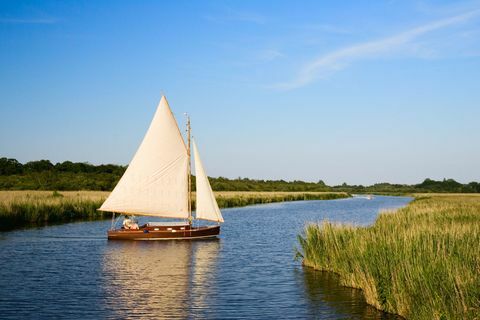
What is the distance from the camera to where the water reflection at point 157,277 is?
16391 millimetres

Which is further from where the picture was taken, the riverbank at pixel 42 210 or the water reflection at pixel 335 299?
the riverbank at pixel 42 210

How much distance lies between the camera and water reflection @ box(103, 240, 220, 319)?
53.8 ft

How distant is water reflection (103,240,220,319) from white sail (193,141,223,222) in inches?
116

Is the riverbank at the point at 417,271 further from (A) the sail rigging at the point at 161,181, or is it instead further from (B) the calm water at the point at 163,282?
(A) the sail rigging at the point at 161,181

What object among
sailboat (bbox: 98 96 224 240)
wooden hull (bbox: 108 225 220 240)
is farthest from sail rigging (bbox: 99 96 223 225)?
wooden hull (bbox: 108 225 220 240)

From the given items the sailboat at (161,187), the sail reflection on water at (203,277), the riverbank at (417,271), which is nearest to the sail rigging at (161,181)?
the sailboat at (161,187)

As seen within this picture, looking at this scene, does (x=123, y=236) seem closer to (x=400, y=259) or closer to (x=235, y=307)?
(x=235, y=307)

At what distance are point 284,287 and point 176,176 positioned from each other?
19538mm

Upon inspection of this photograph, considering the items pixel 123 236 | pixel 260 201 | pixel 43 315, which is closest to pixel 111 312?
pixel 43 315

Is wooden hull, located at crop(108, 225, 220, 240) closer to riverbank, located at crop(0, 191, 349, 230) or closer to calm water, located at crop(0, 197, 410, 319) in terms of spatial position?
calm water, located at crop(0, 197, 410, 319)

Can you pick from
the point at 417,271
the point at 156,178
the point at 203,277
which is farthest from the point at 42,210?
the point at 417,271

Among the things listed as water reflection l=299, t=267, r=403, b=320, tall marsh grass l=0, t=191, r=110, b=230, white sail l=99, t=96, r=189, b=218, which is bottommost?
water reflection l=299, t=267, r=403, b=320

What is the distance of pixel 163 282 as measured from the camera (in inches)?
822

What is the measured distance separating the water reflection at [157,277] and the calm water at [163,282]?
0.11 feet
